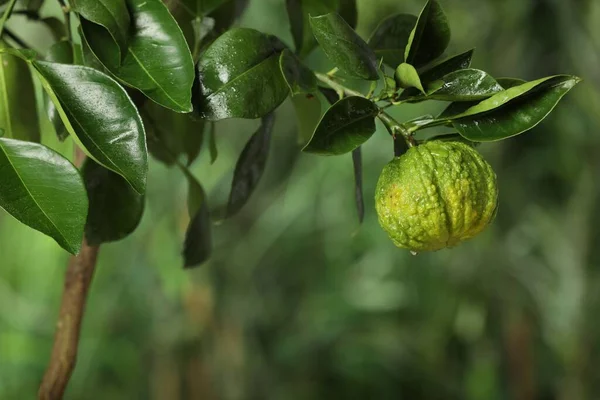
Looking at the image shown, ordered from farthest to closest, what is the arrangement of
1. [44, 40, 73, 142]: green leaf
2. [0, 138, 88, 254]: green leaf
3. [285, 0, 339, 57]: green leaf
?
[285, 0, 339, 57]: green leaf → [44, 40, 73, 142]: green leaf → [0, 138, 88, 254]: green leaf

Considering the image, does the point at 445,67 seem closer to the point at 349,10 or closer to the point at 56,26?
the point at 349,10

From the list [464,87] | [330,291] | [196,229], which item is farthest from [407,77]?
[330,291]

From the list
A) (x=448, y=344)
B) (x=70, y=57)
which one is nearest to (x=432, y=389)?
(x=448, y=344)

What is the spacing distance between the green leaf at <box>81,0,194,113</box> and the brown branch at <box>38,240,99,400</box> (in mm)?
189

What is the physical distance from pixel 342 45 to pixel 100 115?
0.14m

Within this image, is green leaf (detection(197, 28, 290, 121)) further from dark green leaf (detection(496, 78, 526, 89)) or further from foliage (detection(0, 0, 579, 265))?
dark green leaf (detection(496, 78, 526, 89))

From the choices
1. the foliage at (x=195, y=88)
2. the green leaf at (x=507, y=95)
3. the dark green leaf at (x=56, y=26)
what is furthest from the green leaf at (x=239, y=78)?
the dark green leaf at (x=56, y=26)

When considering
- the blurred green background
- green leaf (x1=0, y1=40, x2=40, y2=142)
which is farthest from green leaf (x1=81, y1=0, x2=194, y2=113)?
the blurred green background

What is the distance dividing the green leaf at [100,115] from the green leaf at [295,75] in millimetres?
95

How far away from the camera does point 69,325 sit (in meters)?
0.60

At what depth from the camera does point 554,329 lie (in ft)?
6.77

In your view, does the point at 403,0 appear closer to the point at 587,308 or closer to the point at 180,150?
the point at 587,308

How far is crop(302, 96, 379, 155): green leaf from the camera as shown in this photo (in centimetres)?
44

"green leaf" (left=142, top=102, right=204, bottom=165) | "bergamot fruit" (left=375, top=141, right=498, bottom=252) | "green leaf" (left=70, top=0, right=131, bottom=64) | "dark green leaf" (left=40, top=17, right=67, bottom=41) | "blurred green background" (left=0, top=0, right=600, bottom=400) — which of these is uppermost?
"dark green leaf" (left=40, top=17, right=67, bottom=41)
